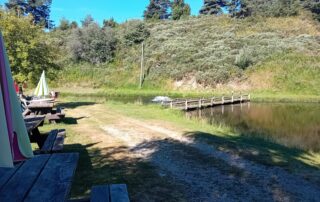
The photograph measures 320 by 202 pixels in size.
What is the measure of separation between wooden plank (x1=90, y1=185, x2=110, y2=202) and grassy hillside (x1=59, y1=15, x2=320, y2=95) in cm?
4223

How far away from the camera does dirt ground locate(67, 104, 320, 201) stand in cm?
610

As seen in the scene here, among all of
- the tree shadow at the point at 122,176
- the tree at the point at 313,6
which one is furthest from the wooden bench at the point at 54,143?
the tree at the point at 313,6

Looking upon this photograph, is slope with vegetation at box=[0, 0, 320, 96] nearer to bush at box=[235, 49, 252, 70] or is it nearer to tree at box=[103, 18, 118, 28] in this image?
bush at box=[235, 49, 252, 70]

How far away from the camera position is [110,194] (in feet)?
13.0

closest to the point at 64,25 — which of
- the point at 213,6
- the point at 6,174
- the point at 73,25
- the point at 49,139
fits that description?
the point at 73,25

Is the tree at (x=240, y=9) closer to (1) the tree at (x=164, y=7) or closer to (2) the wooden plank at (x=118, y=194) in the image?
(1) the tree at (x=164, y=7)

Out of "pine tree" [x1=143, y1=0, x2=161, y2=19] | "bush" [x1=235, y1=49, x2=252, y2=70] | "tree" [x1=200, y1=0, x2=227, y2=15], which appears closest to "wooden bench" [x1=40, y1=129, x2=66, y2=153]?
"bush" [x1=235, y1=49, x2=252, y2=70]

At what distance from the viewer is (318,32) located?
5847cm

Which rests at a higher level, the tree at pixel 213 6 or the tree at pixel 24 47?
the tree at pixel 213 6

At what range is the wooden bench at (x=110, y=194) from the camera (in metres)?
3.80

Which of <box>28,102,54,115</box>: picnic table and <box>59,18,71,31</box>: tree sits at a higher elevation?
<box>59,18,71,31</box>: tree

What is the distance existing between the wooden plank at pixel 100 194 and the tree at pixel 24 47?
15918 mm

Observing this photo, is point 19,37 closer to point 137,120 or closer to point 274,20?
point 137,120

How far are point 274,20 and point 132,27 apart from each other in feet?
87.9
